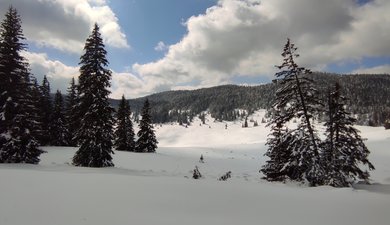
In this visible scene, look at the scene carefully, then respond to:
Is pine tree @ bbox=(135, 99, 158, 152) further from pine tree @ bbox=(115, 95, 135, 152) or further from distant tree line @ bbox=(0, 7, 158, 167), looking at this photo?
distant tree line @ bbox=(0, 7, 158, 167)

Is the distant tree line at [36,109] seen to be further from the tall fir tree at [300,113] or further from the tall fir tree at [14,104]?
the tall fir tree at [300,113]

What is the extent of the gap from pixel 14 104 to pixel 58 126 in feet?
99.0

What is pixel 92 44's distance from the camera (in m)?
26.3

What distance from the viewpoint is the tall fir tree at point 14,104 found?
2027 cm

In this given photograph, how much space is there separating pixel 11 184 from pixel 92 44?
753 inches

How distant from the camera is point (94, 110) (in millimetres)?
25250

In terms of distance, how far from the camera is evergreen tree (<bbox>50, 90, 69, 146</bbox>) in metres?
48.4

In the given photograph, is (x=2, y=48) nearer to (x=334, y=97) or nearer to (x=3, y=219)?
(x=3, y=219)

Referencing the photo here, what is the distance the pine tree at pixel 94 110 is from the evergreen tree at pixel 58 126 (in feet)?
80.7

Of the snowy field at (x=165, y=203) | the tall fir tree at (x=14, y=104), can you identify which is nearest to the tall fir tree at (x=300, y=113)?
the snowy field at (x=165, y=203)

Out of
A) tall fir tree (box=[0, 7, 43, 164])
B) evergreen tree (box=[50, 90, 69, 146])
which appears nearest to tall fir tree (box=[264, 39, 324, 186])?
tall fir tree (box=[0, 7, 43, 164])

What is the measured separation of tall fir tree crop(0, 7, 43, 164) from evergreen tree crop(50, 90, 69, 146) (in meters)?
27.0

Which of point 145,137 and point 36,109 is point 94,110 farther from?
point 145,137

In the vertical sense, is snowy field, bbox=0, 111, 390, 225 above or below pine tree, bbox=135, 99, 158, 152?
below
